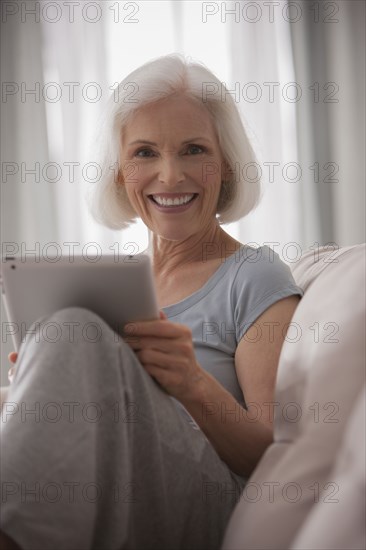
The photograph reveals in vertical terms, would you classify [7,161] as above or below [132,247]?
above

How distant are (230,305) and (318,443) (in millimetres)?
424

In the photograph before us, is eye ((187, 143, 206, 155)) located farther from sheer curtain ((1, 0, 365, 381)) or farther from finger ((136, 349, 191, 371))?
sheer curtain ((1, 0, 365, 381))

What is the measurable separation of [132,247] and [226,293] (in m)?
1.99

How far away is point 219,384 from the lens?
126 cm

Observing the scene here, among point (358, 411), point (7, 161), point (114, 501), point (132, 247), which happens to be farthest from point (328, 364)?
point (7, 161)

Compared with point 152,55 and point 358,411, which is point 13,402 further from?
point 152,55

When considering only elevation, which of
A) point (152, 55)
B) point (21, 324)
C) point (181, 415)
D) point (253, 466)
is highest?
point (152, 55)

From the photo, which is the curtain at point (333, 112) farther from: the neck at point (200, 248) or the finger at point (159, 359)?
the finger at point (159, 359)

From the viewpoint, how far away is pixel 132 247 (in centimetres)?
347

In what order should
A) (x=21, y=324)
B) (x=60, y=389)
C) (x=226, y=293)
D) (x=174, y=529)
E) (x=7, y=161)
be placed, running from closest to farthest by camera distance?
(x=60, y=389)
(x=174, y=529)
(x=21, y=324)
(x=226, y=293)
(x=7, y=161)

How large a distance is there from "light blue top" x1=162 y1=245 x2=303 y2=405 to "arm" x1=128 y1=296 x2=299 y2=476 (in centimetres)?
3

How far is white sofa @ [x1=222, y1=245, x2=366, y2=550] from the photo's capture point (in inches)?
40.0

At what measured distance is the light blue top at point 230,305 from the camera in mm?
1434

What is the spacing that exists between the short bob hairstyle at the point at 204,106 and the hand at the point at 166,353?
64cm
